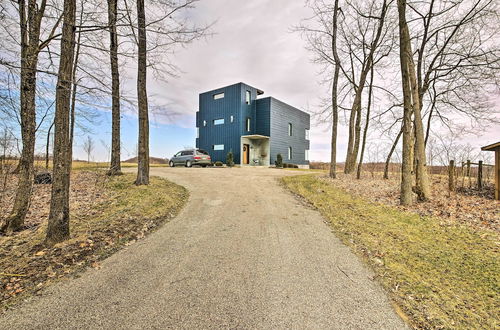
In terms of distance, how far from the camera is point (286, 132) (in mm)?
27109

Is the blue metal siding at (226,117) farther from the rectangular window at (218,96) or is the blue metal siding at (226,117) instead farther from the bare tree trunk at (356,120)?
the bare tree trunk at (356,120)

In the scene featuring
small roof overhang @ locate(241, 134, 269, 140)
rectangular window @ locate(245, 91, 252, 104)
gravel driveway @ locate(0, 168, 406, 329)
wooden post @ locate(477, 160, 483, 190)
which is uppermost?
rectangular window @ locate(245, 91, 252, 104)

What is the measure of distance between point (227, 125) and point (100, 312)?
2273cm

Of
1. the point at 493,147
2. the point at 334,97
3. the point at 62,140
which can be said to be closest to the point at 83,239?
the point at 62,140

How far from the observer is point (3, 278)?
Result: 2.73 metres

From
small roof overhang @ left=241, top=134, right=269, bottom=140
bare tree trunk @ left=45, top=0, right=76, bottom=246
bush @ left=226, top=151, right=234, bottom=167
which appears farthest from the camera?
small roof overhang @ left=241, top=134, right=269, bottom=140

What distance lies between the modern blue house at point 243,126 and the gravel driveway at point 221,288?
19080 millimetres

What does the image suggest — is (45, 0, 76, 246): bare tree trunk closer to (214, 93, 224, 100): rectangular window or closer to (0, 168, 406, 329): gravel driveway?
(0, 168, 406, 329): gravel driveway

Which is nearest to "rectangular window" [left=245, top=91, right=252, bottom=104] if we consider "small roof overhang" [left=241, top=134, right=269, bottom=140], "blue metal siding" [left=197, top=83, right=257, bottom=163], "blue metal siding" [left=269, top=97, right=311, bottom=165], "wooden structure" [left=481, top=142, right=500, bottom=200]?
"blue metal siding" [left=197, top=83, right=257, bottom=163]

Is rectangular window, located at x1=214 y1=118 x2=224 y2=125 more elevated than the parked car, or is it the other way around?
rectangular window, located at x1=214 y1=118 x2=224 y2=125

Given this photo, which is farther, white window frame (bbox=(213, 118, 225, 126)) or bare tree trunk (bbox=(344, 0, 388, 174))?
white window frame (bbox=(213, 118, 225, 126))

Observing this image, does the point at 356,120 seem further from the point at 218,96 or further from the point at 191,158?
the point at 218,96

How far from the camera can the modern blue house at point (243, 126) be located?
23484 millimetres

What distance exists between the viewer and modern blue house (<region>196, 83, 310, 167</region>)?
23.5 meters
